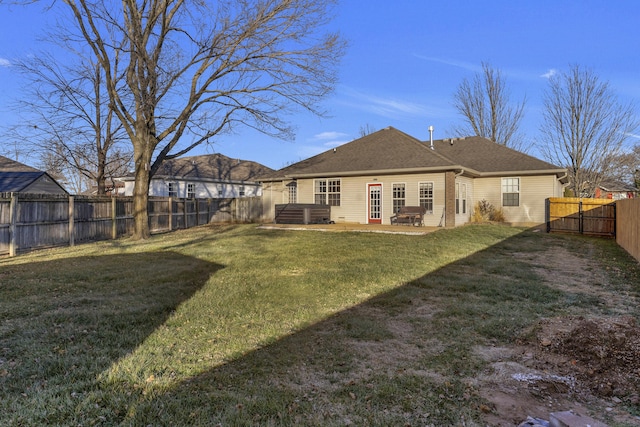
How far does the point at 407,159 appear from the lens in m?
18.7

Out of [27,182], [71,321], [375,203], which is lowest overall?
[71,321]

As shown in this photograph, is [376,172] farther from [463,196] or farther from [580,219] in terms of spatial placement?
[580,219]

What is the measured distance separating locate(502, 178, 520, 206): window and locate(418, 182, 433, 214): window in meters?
5.18

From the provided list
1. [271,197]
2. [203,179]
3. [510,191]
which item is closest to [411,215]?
[510,191]

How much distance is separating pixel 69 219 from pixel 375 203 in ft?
42.8

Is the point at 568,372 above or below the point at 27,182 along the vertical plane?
below

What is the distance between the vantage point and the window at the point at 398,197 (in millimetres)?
18641

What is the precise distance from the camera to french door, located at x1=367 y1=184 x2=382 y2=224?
63.2 feet

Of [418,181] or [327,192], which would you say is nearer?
[418,181]

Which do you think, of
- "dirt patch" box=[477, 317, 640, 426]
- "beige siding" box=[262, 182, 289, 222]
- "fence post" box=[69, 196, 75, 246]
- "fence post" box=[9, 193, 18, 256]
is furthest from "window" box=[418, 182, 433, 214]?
"fence post" box=[9, 193, 18, 256]

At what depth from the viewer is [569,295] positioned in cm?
653

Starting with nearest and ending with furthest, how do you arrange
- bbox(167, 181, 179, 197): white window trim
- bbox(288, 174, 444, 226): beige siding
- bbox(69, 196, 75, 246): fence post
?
bbox(69, 196, 75, 246): fence post
bbox(288, 174, 444, 226): beige siding
bbox(167, 181, 179, 197): white window trim

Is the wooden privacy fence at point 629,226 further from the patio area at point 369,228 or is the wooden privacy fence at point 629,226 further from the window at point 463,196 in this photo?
the window at point 463,196

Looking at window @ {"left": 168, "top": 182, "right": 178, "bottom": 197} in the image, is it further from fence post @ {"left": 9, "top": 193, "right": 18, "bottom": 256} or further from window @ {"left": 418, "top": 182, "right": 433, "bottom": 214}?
window @ {"left": 418, "top": 182, "right": 433, "bottom": 214}
